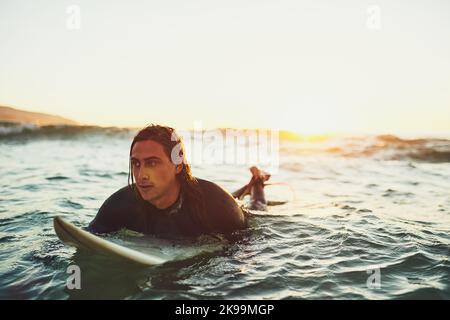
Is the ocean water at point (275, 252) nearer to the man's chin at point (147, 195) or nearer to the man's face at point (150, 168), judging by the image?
the man's chin at point (147, 195)

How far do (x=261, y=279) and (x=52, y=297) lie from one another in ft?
6.43

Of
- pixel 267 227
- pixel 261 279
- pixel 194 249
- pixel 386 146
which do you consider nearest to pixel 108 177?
pixel 267 227

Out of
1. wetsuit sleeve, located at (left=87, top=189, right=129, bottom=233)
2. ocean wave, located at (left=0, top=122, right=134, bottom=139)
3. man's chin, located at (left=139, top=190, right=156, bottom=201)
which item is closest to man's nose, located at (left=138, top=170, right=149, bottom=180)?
man's chin, located at (left=139, top=190, right=156, bottom=201)

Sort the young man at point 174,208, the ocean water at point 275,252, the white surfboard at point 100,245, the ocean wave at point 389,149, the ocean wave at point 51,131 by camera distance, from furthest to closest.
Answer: the ocean wave at point 51,131 < the ocean wave at point 389,149 < the young man at point 174,208 < the white surfboard at point 100,245 < the ocean water at point 275,252

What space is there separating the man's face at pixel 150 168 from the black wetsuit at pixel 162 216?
12.5 inches

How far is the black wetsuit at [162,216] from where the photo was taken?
5.27 metres

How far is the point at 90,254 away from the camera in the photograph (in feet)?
15.5

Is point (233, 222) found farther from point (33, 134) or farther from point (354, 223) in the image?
point (33, 134)

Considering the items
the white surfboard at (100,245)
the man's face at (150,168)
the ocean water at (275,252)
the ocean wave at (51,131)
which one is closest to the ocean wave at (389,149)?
the ocean water at (275,252)

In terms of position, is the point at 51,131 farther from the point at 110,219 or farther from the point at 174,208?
the point at 174,208

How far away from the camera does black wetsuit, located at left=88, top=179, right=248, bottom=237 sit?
17.3 feet

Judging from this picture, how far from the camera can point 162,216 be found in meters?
5.32

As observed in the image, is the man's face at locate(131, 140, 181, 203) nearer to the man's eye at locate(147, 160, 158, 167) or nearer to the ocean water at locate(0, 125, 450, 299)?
the man's eye at locate(147, 160, 158, 167)
